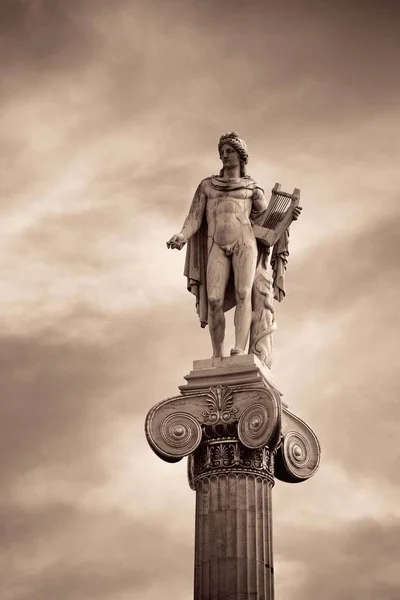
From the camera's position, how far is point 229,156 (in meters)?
29.8

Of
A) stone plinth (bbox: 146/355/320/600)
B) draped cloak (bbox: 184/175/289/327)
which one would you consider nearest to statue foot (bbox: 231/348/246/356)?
stone plinth (bbox: 146/355/320/600)

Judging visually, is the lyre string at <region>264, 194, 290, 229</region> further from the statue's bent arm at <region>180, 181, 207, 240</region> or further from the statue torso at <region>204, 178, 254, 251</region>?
the statue's bent arm at <region>180, 181, 207, 240</region>

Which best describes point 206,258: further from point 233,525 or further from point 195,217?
point 233,525

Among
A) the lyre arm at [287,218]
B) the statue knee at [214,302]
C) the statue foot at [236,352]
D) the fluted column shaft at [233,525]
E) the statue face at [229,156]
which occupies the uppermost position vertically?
the statue face at [229,156]

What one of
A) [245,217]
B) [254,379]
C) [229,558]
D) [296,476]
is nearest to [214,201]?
[245,217]

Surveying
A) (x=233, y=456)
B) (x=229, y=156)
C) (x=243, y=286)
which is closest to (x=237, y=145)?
(x=229, y=156)

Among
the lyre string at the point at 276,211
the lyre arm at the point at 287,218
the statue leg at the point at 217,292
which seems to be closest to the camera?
the statue leg at the point at 217,292

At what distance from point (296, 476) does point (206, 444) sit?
2272mm

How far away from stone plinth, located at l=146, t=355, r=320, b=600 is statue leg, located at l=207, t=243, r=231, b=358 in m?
1.14

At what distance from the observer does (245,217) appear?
2944 cm

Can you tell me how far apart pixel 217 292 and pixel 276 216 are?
2358 mm

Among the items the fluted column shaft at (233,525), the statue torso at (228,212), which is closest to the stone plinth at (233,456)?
Result: the fluted column shaft at (233,525)

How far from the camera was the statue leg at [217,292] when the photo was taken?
28766 mm

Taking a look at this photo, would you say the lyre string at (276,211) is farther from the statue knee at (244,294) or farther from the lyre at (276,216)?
the statue knee at (244,294)
